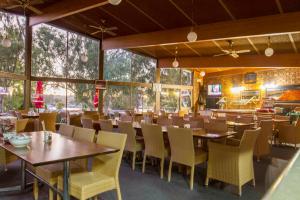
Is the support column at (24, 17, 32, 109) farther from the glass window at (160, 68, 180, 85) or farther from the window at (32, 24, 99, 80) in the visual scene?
the glass window at (160, 68, 180, 85)

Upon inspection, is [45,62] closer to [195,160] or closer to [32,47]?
[32,47]

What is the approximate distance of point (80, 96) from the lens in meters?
9.67

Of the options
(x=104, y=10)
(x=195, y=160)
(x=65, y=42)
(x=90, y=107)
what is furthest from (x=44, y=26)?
(x=195, y=160)

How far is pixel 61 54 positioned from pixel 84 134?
6.57 metres

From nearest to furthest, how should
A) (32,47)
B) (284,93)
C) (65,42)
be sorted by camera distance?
(32,47) → (65,42) → (284,93)

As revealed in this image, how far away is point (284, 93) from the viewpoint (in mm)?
11078

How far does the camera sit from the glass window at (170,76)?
1265cm

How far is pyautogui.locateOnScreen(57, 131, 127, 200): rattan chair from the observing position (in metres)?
2.39

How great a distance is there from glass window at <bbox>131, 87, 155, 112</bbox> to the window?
2208mm

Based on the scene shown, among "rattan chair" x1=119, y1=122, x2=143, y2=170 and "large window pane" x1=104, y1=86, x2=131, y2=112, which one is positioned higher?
"large window pane" x1=104, y1=86, x2=131, y2=112

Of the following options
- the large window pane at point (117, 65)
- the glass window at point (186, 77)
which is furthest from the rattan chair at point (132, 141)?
the glass window at point (186, 77)

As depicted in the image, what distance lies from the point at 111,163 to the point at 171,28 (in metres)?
5.97

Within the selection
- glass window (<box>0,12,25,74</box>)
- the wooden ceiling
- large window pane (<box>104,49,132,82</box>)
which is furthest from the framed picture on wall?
Result: glass window (<box>0,12,25,74</box>)

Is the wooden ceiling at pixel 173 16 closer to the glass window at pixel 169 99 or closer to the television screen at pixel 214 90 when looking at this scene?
the glass window at pixel 169 99
